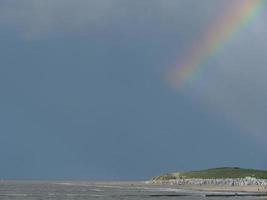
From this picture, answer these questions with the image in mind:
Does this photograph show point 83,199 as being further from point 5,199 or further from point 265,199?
point 265,199

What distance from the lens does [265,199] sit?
354 ft

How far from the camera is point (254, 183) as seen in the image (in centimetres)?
18700

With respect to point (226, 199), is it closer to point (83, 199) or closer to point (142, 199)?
point (142, 199)

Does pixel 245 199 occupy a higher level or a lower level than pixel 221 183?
lower

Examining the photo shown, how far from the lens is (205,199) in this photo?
10906cm

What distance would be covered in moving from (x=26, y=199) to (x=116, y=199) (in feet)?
53.0

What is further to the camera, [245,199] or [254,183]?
[254,183]

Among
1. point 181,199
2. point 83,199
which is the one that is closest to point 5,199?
point 83,199

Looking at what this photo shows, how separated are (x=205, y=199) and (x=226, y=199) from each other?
3.92 meters

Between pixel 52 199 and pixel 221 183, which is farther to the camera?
pixel 221 183

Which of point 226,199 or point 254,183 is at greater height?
point 254,183

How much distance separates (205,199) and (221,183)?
91.6 metres

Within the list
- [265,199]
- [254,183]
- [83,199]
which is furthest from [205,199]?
[254,183]

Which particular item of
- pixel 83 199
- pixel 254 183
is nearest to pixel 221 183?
pixel 254 183
